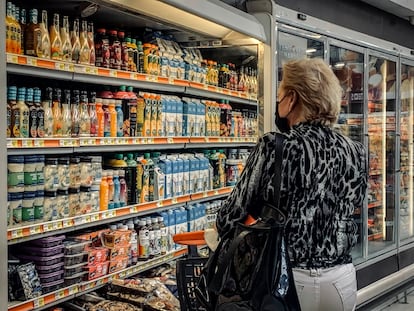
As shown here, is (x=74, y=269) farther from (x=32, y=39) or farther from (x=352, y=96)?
(x=352, y=96)

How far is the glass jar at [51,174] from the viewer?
9.52 feet

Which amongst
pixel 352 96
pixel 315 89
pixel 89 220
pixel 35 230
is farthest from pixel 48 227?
pixel 352 96

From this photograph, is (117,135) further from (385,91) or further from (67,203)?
(385,91)

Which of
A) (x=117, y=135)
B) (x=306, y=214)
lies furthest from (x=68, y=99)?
(x=306, y=214)

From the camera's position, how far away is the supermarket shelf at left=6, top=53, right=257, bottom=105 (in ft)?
8.50

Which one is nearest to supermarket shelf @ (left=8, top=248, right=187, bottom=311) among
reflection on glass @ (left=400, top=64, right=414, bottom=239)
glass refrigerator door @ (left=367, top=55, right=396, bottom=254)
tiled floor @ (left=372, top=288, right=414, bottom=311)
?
tiled floor @ (left=372, top=288, right=414, bottom=311)

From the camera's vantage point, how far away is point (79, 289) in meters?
2.99

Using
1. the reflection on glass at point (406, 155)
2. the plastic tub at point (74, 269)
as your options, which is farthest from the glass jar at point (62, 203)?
the reflection on glass at point (406, 155)

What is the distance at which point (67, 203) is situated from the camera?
298cm

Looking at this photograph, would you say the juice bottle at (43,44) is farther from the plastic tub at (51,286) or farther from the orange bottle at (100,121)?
the plastic tub at (51,286)

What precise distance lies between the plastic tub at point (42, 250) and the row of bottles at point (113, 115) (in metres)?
0.52

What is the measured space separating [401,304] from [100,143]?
14.1ft

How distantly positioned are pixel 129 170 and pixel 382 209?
391cm

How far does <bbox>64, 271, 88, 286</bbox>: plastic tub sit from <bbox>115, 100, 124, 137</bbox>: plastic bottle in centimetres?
74
